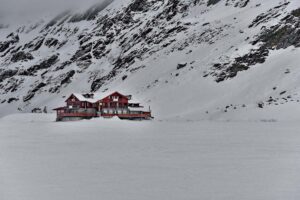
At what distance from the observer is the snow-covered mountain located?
69.6 m

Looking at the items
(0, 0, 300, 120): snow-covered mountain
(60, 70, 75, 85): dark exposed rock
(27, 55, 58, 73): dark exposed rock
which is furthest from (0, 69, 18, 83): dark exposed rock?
(60, 70, 75, 85): dark exposed rock

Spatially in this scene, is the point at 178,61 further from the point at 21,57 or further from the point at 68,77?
the point at 21,57

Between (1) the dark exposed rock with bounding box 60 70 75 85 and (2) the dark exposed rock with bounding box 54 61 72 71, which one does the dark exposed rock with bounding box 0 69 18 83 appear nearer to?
(2) the dark exposed rock with bounding box 54 61 72 71

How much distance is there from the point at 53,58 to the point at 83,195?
173883mm

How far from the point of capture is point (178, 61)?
10256cm

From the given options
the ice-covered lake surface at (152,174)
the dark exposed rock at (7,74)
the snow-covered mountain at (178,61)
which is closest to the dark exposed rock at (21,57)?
the snow-covered mountain at (178,61)

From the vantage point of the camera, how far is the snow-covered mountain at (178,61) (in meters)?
69.6

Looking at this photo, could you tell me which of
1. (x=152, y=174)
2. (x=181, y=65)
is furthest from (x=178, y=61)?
(x=152, y=174)

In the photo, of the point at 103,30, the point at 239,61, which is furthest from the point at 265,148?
the point at 103,30

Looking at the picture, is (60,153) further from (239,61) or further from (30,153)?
(239,61)

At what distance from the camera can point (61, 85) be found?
147250mm

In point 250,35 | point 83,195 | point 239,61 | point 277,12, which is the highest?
point 277,12

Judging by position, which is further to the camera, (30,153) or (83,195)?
(30,153)

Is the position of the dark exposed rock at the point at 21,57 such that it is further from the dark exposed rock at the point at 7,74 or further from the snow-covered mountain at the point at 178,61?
the dark exposed rock at the point at 7,74
